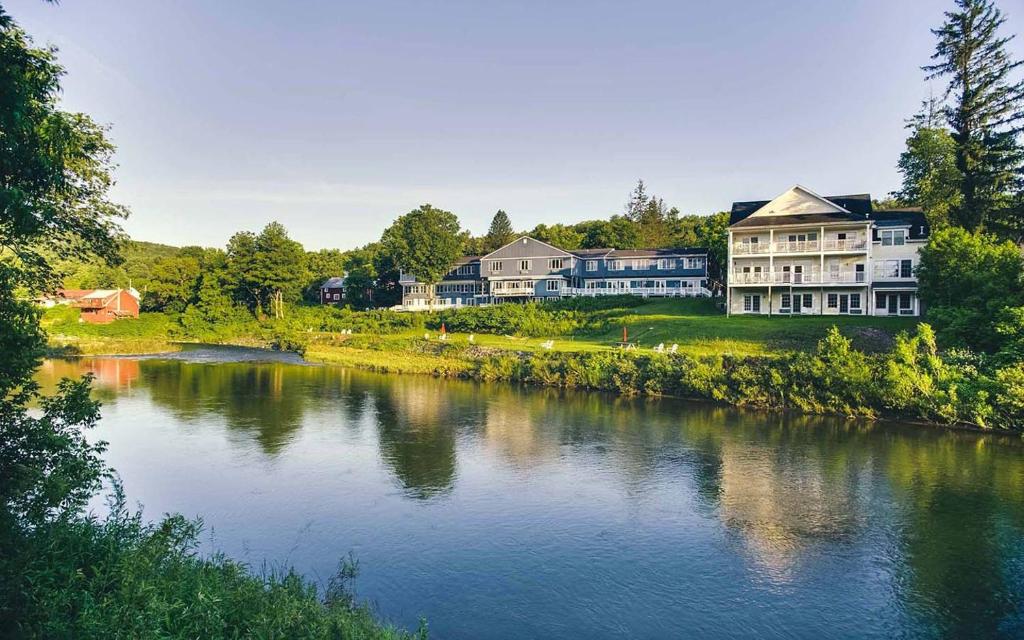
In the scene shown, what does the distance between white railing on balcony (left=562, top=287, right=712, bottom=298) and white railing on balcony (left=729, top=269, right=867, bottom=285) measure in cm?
1836

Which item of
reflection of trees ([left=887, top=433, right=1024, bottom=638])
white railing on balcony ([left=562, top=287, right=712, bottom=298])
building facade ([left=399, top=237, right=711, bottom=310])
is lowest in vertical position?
reflection of trees ([left=887, top=433, right=1024, bottom=638])

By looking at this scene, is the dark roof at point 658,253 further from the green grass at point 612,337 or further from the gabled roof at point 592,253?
the green grass at point 612,337

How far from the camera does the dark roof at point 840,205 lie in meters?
54.0

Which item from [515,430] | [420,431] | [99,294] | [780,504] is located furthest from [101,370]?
[780,504]

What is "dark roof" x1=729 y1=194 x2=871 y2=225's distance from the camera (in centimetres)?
5400

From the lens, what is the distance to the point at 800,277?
172 ft

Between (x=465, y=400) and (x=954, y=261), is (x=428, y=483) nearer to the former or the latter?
(x=465, y=400)

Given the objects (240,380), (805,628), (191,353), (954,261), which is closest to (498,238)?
(191,353)

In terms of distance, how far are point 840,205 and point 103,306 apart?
87855 mm

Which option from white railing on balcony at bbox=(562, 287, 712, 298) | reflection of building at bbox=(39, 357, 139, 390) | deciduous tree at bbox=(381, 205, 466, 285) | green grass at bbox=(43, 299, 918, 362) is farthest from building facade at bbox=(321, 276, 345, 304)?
reflection of building at bbox=(39, 357, 139, 390)

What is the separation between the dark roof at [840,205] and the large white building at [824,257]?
83 mm

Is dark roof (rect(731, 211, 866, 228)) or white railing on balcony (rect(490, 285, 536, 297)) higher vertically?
dark roof (rect(731, 211, 866, 228))

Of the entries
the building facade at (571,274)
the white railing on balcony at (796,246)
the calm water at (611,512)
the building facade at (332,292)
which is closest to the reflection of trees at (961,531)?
the calm water at (611,512)

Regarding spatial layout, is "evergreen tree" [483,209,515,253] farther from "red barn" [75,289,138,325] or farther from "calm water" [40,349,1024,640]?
"calm water" [40,349,1024,640]
